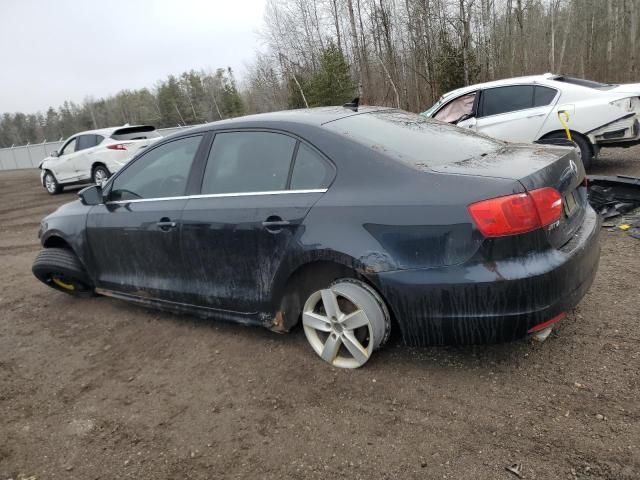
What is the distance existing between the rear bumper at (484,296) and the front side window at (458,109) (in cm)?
607

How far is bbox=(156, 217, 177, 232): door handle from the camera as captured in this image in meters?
3.48

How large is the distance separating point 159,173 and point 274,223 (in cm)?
134

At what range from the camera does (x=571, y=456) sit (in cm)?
206

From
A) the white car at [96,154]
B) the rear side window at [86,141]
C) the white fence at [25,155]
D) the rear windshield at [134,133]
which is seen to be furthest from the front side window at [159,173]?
the white fence at [25,155]

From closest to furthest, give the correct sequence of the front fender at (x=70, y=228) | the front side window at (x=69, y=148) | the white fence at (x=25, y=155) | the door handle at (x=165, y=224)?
the door handle at (x=165, y=224) < the front fender at (x=70, y=228) < the front side window at (x=69, y=148) < the white fence at (x=25, y=155)

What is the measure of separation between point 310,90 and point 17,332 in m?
22.6

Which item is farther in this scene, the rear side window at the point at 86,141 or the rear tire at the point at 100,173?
the rear side window at the point at 86,141

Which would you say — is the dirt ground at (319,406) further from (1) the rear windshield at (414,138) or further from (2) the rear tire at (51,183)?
(2) the rear tire at (51,183)

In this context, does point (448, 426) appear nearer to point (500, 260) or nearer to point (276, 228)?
point (500, 260)

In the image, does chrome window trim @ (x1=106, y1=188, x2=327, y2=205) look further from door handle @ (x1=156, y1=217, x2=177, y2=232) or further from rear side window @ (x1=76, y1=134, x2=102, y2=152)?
rear side window @ (x1=76, y1=134, x2=102, y2=152)

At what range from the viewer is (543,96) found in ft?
24.0

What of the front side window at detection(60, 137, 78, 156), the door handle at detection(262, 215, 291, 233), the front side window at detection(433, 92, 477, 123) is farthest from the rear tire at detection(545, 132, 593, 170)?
the front side window at detection(60, 137, 78, 156)

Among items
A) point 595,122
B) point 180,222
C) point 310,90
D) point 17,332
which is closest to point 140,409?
point 180,222

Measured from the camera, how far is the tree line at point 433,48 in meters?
22.8
